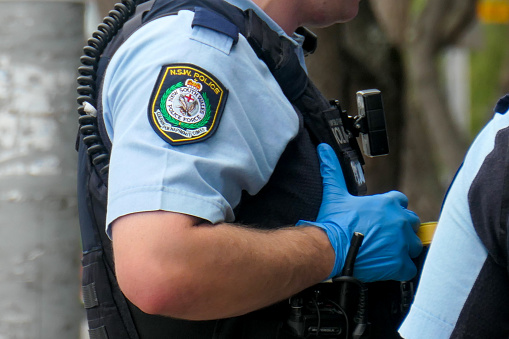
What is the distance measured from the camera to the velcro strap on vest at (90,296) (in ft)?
6.01

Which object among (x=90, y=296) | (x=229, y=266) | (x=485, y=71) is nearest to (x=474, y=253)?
(x=229, y=266)

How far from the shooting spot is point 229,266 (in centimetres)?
158

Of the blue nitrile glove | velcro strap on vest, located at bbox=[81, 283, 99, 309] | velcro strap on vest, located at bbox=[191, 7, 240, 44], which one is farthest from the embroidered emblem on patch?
velcro strap on vest, located at bbox=[81, 283, 99, 309]

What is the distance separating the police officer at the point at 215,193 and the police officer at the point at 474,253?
40cm

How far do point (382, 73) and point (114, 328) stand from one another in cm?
315

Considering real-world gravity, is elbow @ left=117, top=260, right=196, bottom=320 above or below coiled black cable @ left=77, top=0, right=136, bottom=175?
below

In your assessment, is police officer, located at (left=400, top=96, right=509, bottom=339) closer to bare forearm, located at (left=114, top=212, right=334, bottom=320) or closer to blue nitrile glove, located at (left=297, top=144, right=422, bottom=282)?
bare forearm, located at (left=114, top=212, right=334, bottom=320)

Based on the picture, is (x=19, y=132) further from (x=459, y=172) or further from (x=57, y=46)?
(x=459, y=172)

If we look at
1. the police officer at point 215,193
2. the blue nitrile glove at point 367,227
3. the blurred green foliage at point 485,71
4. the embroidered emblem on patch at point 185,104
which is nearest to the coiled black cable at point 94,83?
the police officer at point 215,193

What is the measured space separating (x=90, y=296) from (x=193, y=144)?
1.64 feet

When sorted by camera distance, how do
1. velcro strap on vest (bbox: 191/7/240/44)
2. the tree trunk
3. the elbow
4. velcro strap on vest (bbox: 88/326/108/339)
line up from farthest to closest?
the tree trunk, velcro strap on vest (bbox: 88/326/108/339), velcro strap on vest (bbox: 191/7/240/44), the elbow

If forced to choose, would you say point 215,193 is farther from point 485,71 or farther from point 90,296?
point 485,71

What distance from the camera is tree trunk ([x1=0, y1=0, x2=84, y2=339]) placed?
261 cm

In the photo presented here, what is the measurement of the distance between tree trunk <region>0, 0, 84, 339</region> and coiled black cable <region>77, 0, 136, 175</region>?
2.45 ft
